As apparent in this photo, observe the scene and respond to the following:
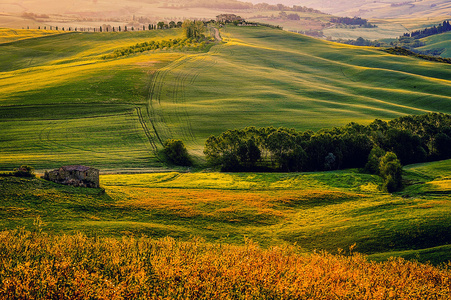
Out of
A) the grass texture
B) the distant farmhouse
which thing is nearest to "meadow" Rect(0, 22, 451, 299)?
the grass texture

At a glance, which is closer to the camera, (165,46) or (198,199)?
(198,199)

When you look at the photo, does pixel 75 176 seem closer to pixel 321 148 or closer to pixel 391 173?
pixel 321 148

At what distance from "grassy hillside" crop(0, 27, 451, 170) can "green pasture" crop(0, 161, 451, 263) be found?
2337 cm

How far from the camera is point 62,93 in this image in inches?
3888

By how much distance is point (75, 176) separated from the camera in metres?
43.3

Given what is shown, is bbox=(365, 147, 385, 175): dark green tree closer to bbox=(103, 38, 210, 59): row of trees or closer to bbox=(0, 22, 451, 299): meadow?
bbox=(0, 22, 451, 299): meadow

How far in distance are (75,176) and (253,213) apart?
20924mm

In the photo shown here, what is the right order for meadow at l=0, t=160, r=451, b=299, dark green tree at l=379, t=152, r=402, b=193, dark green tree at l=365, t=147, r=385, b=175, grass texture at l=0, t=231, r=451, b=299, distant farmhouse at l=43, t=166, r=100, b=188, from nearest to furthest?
grass texture at l=0, t=231, r=451, b=299 → meadow at l=0, t=160, r=451, b=299 → distant farmhouse at l=43, t=166, r=100, b=188 → dark green tree at l=379, t=152, r=402, b=193 → dark green tree at l=365, t=147, r=385, b=175

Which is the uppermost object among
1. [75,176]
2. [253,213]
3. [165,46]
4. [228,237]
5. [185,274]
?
[165,46]

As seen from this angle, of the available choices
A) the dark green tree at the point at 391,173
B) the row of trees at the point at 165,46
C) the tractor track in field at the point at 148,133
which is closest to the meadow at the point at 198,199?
the tractor track in field at the point at 148,133

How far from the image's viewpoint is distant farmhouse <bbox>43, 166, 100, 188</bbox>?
42.9 metres

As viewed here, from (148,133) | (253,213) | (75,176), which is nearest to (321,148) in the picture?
(253,213)

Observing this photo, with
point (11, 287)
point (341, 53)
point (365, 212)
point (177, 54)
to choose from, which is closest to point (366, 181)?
point (365, 212)

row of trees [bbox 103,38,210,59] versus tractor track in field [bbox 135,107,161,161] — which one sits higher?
row of trees [bbox 103,38,210,59]
